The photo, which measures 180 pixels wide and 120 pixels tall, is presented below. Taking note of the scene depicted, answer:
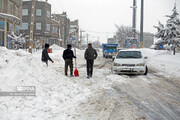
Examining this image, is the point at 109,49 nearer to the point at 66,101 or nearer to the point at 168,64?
the point at 168,64

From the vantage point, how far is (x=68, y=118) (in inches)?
157

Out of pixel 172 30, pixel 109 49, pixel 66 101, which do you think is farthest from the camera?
pixel 109 49

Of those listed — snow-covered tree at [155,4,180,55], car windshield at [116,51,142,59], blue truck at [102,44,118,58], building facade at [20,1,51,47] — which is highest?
building facade at [20,1,51,47]

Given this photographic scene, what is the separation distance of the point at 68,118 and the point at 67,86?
7.97 ft

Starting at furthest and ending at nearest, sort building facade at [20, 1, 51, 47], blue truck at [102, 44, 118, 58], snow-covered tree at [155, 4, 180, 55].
→ building facade at [20, 1, 51, 47]
blue truck at [102, 44, 118, 58]
snow-covered tree at [155, 4, 180, 55]

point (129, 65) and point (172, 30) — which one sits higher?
point (172, 30)

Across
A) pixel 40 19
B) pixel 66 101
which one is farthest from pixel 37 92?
pixel 40 19

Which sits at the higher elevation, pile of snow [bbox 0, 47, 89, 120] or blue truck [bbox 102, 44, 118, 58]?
blue truck [bbox 102, 44, 118, 58]

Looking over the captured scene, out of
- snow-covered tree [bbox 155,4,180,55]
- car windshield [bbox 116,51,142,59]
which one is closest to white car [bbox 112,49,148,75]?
car windshield [bbox 116,51,142,59]

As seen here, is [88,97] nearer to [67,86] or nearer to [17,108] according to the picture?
[67,86]

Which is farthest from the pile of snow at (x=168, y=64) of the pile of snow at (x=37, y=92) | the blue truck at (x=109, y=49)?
the pile of snow at (x=37, y=92)

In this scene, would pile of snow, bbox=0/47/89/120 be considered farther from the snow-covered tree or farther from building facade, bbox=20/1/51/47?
building facade, bbox=20/1/51/47

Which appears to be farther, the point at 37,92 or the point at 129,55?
the point at 129,55

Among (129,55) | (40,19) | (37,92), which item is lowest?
(37,92)
